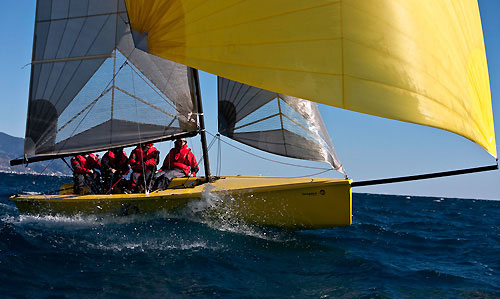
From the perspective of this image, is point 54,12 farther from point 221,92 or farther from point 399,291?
point 399,291

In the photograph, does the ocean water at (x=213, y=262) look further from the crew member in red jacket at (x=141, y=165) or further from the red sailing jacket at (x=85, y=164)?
the red sailing jacket at (x=85, y=164)

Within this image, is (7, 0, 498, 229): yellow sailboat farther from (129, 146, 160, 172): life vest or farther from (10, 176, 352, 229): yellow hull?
(129, 146, 160, 172): life vest

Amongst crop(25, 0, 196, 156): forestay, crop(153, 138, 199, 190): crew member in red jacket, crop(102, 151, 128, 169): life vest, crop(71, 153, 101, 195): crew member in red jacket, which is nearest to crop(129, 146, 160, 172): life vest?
crop(153, 138, 199, 190): crew member in red jacket

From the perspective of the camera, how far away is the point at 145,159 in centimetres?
769

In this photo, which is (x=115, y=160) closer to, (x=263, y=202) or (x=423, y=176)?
(x=263, y=202)

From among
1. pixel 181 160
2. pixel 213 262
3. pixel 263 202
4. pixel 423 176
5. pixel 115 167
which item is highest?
pixel 181 160

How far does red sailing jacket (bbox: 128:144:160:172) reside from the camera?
7.58 metres

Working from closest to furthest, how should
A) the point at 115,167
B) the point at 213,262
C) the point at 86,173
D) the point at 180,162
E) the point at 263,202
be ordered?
the point at 213,262 < the point at 263,202 < the point at 180,162 < the point at 115,167 < the point at 86,173

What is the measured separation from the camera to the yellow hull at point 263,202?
629cm

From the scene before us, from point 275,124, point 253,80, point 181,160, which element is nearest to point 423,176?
point 275,124

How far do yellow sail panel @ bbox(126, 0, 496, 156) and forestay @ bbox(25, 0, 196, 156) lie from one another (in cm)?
297

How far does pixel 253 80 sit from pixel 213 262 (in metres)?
2.21

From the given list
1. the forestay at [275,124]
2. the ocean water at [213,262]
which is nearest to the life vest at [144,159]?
the ocean water at [213,262]

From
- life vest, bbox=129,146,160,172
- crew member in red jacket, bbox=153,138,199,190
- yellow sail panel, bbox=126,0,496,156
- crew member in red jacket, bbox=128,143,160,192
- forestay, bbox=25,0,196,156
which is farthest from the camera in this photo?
crew member in red jacket, bbox=153,138,199,190
